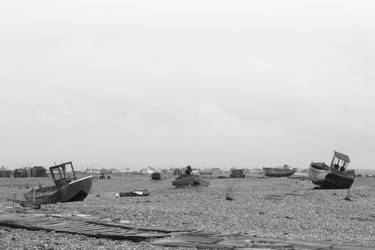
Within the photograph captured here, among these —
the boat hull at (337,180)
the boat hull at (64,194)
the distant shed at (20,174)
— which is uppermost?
the boat hull at (337,180)

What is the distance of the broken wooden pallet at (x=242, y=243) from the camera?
429 inches

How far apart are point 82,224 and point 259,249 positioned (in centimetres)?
594

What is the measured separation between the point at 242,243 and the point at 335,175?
2993 cm

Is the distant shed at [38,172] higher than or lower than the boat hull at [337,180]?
lower

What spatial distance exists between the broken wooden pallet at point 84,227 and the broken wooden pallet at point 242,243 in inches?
29.0

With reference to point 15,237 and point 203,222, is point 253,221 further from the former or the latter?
point 15,237

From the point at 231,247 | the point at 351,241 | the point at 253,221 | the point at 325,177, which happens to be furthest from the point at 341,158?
the point at 231,247

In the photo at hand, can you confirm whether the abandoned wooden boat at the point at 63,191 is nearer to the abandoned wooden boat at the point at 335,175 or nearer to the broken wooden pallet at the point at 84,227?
the broken wooden pallet at the point at 84,227

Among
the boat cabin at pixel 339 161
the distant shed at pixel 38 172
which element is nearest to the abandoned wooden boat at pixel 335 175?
the boat cabin at pixel 339 161

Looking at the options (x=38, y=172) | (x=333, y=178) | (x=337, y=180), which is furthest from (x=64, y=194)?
(x=38, y=172)

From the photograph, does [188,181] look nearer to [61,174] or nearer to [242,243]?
[61,174]

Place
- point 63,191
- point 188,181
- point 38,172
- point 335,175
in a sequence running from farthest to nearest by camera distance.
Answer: point 38,172 < point 188,181 < point 335,175 < point 63,191

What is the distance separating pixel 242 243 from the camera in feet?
37.3

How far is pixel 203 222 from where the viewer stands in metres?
15.9
